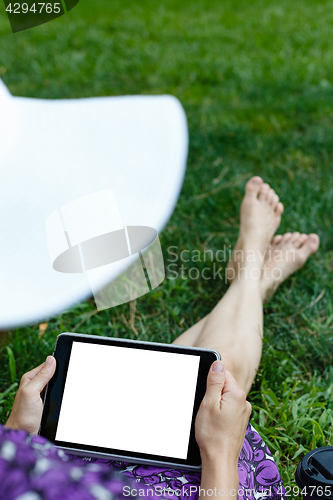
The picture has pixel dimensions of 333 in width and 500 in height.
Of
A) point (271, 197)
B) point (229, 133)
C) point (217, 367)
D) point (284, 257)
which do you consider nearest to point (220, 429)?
point (217, 367)

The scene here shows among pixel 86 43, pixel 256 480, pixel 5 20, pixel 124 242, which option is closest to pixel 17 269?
pixel 124 242

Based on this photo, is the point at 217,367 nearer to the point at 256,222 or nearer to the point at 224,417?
the point at 224,417

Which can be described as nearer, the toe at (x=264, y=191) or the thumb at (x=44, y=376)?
the thumb at (x=44, y=376)

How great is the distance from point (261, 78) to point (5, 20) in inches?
93.5

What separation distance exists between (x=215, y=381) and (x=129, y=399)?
0.68 ft

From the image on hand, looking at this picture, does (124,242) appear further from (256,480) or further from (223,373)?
(256,480)

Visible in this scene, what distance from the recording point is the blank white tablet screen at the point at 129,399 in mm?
1016

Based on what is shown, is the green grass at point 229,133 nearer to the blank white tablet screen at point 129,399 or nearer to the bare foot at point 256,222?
the bare foot at point 256,222

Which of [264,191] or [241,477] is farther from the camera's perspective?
[264,191]

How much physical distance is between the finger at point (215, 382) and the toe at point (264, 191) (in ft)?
3.79

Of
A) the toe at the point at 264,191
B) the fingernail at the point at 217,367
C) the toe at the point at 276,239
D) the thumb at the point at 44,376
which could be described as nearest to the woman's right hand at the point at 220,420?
the fingernail at the point at 217,367

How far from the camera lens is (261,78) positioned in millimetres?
3059

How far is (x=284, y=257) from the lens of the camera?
1832 mm

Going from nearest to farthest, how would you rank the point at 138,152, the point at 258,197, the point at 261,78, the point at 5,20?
the point at 138,152, the point at 258,197, the point at 261,78, the point at 5,20
